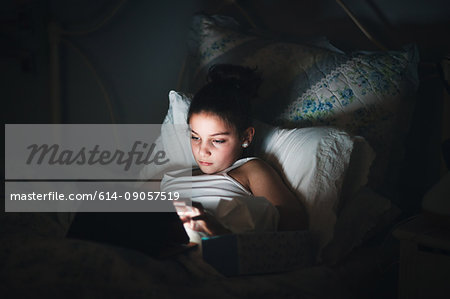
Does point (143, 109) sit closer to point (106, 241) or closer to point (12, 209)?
point (12, 209)

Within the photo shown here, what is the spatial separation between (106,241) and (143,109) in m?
1.35

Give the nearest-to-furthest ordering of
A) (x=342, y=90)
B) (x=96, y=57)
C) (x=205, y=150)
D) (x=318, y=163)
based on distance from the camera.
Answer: (x=318, y=163) → (x=205, y=150) → (x=342, y=90) → (x=96, y=57)

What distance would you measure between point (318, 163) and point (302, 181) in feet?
0.22

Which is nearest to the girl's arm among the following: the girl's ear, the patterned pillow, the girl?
the girl

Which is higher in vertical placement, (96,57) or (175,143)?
(96,57)

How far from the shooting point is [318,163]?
1146 millimetres

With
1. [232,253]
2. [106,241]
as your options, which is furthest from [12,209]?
[232,253]

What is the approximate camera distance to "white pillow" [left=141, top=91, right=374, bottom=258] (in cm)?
110

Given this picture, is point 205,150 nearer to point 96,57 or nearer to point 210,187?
point 210,187

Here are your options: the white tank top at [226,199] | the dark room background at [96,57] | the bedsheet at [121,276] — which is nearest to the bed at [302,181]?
the bedsheet at [121,276]

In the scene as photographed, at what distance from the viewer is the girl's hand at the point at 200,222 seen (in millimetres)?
1029

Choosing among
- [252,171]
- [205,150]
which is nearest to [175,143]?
[205,150]

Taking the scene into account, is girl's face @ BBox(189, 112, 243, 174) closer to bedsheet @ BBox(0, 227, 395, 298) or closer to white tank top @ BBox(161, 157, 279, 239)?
white tank top @ BBox(161, 157, 279, 239)

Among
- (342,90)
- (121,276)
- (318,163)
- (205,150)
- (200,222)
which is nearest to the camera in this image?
(121,276)
